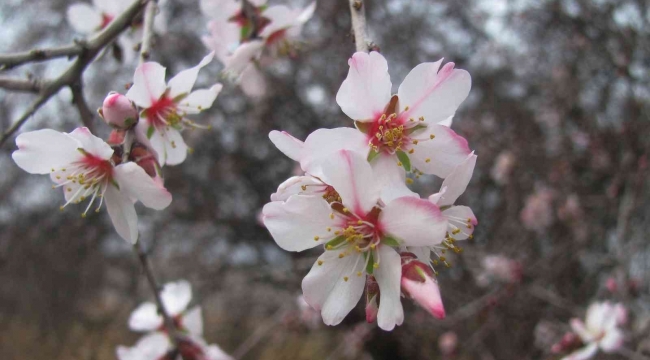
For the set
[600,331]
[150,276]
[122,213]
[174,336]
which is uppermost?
[122,213]

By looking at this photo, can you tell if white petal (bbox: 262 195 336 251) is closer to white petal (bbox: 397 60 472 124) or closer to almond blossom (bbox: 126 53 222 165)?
white petal (bbox: 397 60 472 124)

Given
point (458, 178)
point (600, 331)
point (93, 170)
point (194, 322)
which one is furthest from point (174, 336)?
point (600, 331)

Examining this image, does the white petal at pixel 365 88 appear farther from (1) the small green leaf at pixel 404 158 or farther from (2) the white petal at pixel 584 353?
(2) the white petal at pixel 584 353

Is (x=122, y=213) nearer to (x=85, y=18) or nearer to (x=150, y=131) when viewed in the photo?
(x=150, y=131)

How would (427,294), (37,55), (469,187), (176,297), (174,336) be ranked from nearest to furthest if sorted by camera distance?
1. (427,294)
2. (37,55)
3. (174,336)
4. (176,297)
5. (469,187)

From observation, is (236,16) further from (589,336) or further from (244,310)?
(244,310)

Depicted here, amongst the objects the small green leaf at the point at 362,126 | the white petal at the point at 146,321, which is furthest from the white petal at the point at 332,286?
the white petal at the point at 146,321
